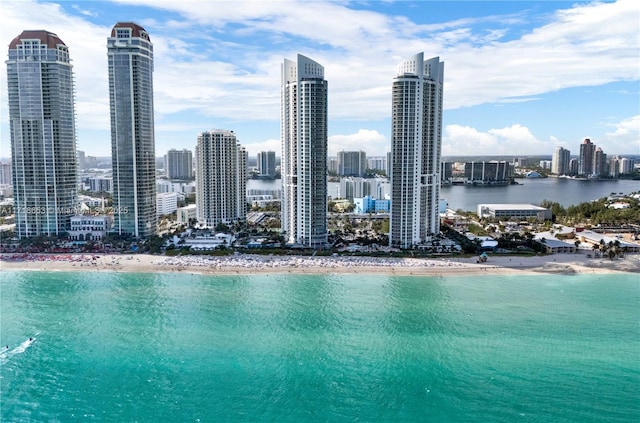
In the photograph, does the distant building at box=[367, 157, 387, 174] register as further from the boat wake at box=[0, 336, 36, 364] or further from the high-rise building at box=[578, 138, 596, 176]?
the boat wake at box=[0, 336, 36, 364]

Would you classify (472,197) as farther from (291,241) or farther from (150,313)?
(150,313)

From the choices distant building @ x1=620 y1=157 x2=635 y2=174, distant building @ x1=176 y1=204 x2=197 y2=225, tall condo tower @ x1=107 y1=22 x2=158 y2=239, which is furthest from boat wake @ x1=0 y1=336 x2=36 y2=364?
distant building @ x1=620 y1=157 x2=635 y2=174

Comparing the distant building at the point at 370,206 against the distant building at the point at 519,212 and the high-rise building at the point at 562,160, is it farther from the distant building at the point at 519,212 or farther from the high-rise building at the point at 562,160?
the high-rise building at the point at 562,160

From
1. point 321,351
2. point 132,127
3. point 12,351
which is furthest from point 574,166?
point 12,351

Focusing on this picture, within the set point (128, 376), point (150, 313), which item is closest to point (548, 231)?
point (150, 313)

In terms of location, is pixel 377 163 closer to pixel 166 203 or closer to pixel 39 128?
pixel 166 203
